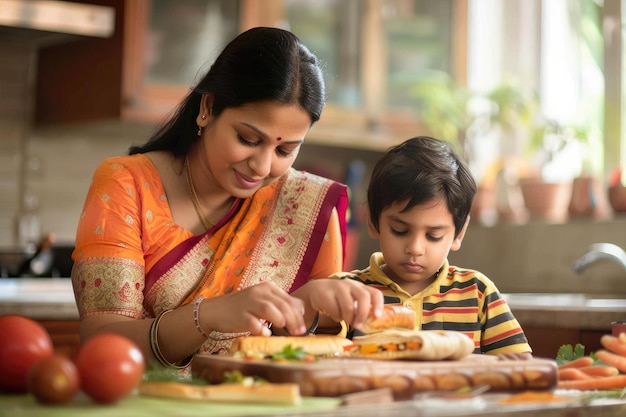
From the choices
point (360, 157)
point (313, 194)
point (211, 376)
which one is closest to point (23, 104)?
point (360, 157)

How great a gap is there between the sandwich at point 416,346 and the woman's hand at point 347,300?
3 cm

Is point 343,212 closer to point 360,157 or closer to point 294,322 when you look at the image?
point 294,322

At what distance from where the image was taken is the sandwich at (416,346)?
110 cm

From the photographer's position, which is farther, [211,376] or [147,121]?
[147,121]

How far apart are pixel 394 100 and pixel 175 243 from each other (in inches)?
105

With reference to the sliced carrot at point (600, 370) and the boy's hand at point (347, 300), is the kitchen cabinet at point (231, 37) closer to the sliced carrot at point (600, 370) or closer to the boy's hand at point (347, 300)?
the boy's hand at point (347, 300)

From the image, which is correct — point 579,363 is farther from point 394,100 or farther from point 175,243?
point 394,100

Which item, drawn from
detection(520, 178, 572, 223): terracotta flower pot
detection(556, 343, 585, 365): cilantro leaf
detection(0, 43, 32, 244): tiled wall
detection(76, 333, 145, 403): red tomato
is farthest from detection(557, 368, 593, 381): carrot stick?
detection(0, 43, 32, 244): tiled wall

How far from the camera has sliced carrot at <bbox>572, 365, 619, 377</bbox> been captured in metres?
1.15

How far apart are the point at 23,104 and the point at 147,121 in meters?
0.65

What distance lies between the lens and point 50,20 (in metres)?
3.07

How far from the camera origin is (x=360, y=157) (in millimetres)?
4461

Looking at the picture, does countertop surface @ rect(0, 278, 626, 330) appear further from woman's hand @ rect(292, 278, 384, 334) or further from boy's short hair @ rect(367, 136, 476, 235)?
woman's hand @ rect(292, 278, 384, 334)

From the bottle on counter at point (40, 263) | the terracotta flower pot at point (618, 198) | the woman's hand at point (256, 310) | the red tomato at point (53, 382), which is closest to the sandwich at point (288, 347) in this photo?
the woman's hand at point (256, 310)
